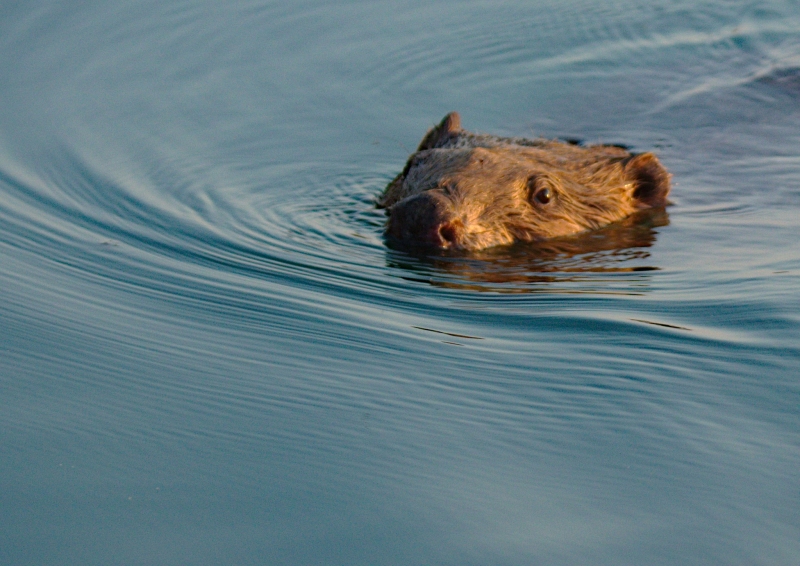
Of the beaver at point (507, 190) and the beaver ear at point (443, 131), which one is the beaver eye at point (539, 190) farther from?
the beaver ear at point (443, 131)

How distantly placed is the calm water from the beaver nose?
0.54 ft

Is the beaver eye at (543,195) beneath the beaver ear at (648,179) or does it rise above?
beneath

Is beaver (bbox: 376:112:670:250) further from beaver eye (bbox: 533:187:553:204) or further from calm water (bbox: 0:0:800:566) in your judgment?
calm water (bbox: 0:0:800:566)

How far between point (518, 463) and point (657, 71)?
8.65 m

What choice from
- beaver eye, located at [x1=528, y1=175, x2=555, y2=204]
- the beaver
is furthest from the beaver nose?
beaver eye, located at [x1=528, y1=175, x2=555, y2=204]

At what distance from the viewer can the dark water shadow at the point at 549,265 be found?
6281 millimetres

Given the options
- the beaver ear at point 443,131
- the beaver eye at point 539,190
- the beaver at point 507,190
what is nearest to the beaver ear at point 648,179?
the beaver at point 507,190

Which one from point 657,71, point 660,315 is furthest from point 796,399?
point 657,71

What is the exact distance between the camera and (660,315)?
18.3 feet

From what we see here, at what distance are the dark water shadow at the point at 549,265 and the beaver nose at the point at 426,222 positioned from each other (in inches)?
3.5

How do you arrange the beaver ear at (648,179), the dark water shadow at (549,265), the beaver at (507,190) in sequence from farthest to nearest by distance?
1. the beaver ear at (648,179)
2. the beaver at (507,190)
3. the dark water shadow at (549,265)

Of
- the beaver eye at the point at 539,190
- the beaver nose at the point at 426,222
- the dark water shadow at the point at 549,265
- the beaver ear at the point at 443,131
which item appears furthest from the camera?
the beaver ear at the point at 443,131

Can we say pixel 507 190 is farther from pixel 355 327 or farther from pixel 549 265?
pixel 355 327

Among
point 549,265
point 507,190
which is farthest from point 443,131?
point 549,265
